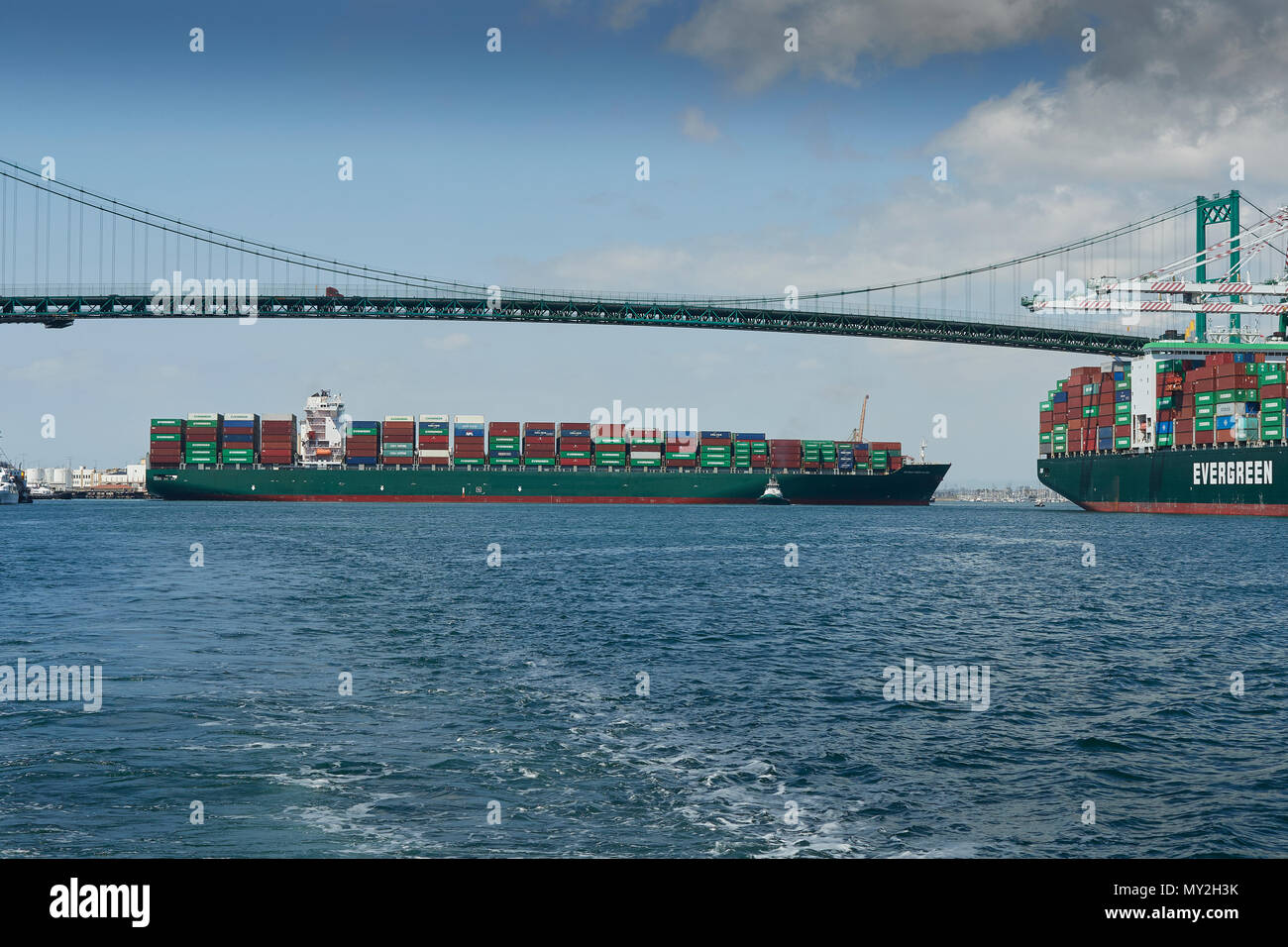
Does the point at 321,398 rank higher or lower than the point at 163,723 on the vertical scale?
higher

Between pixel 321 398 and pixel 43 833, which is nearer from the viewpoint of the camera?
pixel 43 833

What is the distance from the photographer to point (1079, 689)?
17.0 meters

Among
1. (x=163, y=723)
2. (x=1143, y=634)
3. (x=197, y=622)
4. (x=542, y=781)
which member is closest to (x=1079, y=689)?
A: (x=1143, y=634)

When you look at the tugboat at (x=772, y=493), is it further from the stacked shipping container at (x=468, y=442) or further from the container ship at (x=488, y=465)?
the stacked shipping container at (x=468, y=442)

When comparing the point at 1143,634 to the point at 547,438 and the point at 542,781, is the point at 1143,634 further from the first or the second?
the point at 547,438

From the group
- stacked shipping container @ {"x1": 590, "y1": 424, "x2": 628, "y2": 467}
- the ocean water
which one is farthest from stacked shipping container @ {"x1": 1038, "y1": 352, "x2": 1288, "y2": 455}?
the ocean water

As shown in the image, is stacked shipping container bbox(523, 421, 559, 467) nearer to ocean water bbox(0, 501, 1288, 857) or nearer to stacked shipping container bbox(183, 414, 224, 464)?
stacked shipping container bbox(183, 414, 224, 464)

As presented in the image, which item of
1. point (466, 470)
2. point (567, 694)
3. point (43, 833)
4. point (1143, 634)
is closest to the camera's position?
point (43, 833)

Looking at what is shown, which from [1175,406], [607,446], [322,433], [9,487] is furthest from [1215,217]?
[9,487]

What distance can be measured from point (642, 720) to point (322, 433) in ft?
388

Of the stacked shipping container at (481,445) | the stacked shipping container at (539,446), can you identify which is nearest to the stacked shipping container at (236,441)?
the stacked shipping container at (481,445)

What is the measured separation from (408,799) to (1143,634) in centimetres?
1940

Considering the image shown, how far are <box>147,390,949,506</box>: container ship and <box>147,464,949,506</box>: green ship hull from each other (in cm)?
13

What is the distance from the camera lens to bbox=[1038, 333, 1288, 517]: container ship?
78.8 metres
